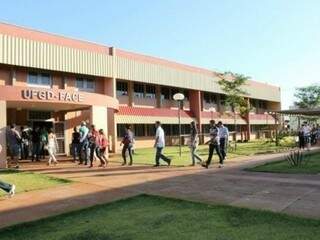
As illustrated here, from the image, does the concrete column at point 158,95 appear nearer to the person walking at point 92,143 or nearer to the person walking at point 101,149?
the person walking at point 101,149

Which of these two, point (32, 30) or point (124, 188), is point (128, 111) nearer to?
point (32, 30)

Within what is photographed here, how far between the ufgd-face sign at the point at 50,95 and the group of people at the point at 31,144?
A: 1403mm

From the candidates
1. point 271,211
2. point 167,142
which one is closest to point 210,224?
point 271,211

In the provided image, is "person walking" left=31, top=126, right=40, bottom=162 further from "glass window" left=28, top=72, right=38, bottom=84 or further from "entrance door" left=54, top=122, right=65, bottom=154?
"glass window" left=28, top=72, right=38, bottom=84

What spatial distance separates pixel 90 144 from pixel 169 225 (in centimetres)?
1170

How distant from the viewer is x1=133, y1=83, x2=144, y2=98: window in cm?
3838

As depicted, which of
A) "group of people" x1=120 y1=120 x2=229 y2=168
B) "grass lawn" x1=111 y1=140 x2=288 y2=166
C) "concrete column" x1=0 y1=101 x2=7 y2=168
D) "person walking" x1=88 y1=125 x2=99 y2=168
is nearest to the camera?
"group of people" x1=120 y1=120 x2=229 y2=168

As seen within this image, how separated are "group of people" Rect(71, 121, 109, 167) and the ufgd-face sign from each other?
→ 1.47 metres

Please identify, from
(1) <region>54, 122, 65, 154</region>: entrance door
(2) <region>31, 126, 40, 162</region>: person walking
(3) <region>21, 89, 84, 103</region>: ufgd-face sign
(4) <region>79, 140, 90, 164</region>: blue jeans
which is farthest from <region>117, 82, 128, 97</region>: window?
(4) <region>79, 140, 90, 164</region>: blue jeans

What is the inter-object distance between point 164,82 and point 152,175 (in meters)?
24.5

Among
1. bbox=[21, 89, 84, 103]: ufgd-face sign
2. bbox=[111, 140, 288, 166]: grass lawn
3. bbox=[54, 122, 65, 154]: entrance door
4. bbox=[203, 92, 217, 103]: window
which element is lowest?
bbox=[111, 140, 288, 166]: grass lawn

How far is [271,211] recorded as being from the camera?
8.76 m

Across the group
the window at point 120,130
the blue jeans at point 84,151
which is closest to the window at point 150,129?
the window at point 120,130

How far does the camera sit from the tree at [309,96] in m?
69.7
